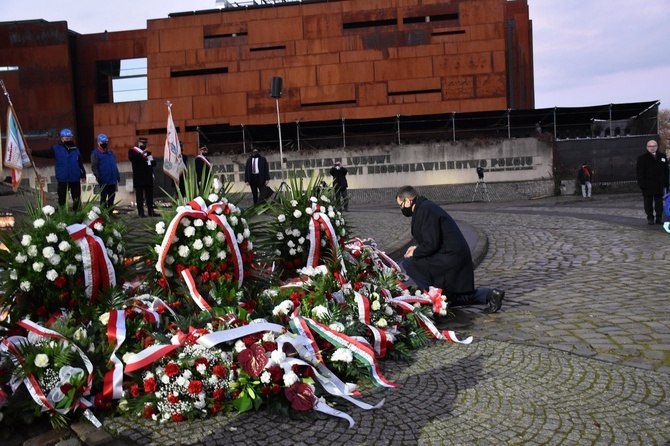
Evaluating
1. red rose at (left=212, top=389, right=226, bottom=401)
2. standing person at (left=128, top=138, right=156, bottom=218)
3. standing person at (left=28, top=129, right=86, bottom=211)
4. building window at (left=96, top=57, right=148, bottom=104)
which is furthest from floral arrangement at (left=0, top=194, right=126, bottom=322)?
building window at (left=96, top=57, right=148, bottom=104)

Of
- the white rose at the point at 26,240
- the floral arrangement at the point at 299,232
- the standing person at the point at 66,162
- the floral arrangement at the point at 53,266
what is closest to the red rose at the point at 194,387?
the floral arrangement at the point at 53,266

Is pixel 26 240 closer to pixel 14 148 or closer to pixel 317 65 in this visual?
pixel 14 148

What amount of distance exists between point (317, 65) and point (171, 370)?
114 feet

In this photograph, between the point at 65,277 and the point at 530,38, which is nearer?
the point at 65,277

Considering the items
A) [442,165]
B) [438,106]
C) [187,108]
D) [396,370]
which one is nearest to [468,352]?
[396,370]

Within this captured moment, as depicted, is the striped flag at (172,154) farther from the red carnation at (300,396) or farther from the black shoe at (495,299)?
the red carnation at (300,396)

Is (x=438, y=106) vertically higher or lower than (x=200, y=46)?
lower

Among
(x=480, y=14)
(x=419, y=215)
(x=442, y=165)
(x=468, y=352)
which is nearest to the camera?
(x=468, y=352)

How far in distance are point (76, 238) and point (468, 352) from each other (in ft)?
9.93

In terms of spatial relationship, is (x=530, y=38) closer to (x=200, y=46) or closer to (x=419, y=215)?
(x=200, y=46)

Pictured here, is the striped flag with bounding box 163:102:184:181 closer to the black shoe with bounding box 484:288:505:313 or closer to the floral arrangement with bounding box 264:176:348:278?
the floral arrangement with bounding box 264:176:348:278

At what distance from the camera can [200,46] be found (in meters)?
37.5

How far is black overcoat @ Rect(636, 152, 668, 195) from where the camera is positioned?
42.1 feet

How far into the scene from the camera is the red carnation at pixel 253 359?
3.56 metres
